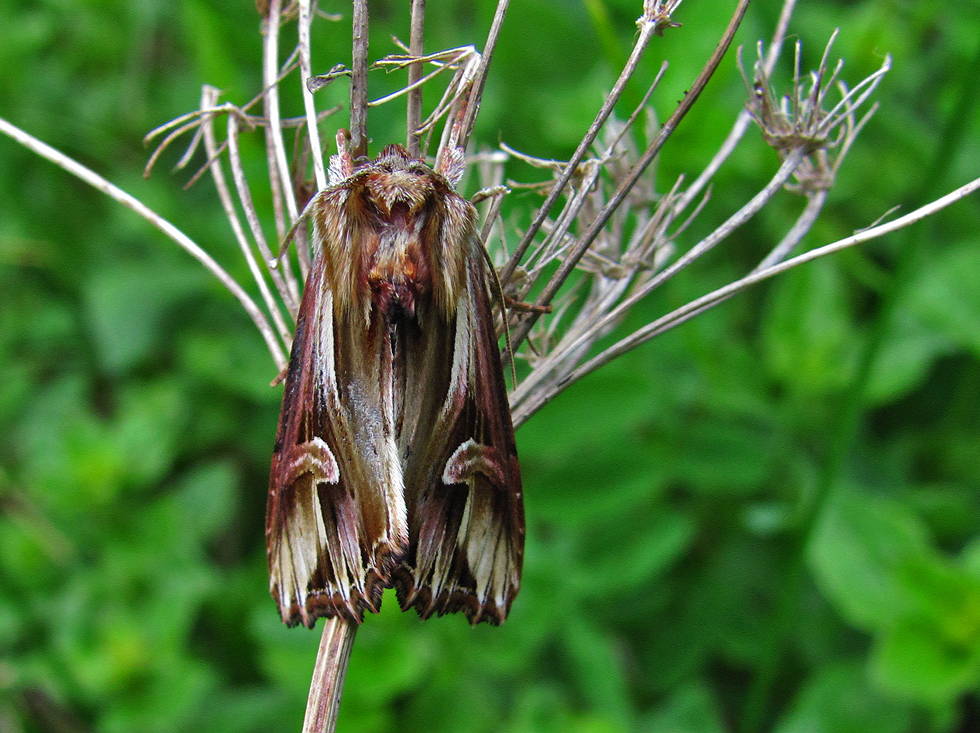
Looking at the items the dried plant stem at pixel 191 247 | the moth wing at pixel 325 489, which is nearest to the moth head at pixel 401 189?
the moth wing at pixel 325 489

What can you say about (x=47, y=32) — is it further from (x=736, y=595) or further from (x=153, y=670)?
(x=736, y=595)

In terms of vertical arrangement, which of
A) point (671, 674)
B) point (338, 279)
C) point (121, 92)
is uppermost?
point (121, 92)

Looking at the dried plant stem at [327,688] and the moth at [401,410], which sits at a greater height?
the moth at [401,410]

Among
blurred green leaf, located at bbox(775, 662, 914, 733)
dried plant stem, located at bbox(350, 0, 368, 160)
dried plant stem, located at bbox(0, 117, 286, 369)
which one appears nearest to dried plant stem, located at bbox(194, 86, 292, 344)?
dried plant stem, located at bbox(0, 117, 286, 369)

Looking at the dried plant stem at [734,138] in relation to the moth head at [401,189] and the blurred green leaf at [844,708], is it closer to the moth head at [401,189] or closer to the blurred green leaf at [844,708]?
the moth head at [401,189]

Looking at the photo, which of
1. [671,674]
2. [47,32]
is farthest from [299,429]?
[47,32]

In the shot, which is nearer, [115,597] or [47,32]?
[115,597]

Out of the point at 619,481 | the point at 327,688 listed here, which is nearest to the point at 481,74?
the point at 327,688

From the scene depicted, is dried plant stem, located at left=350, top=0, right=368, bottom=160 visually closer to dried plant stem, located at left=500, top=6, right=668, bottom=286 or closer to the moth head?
the moth head
